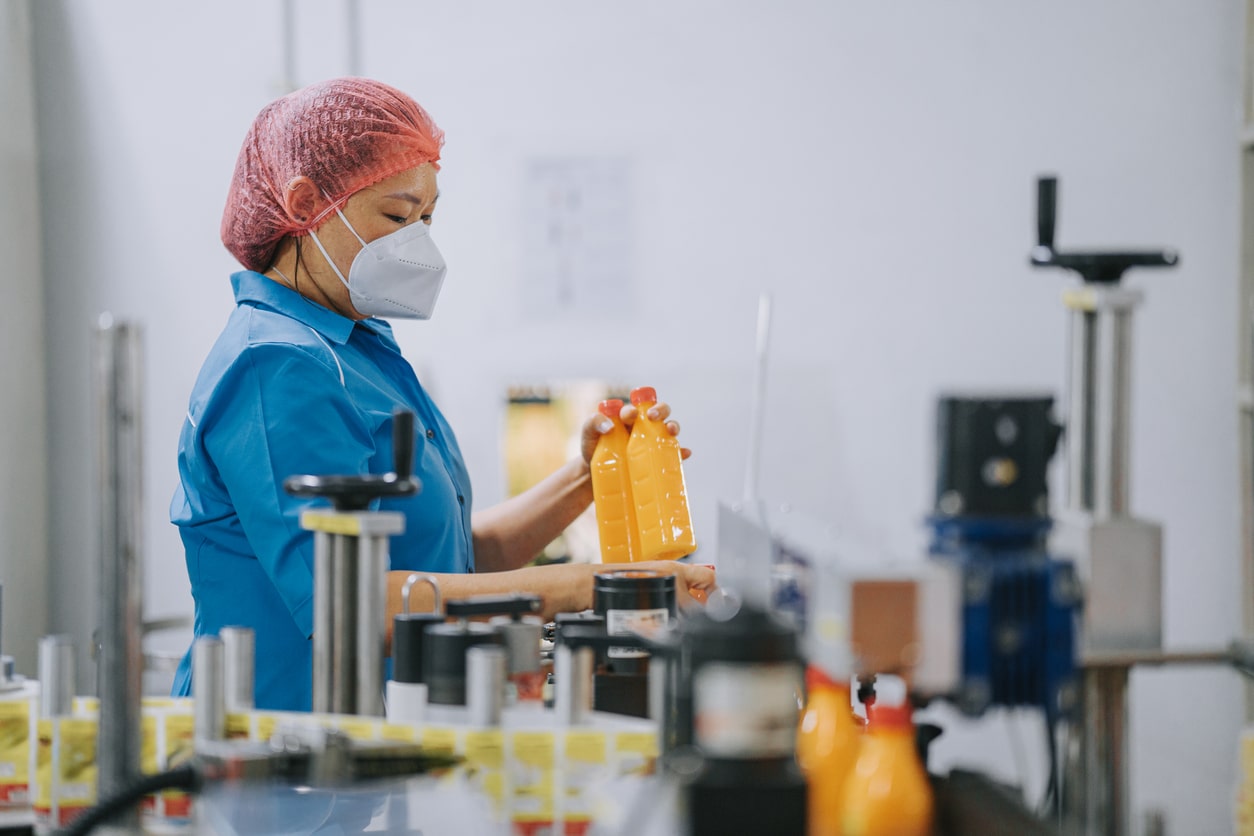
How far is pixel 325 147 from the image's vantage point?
167 cm

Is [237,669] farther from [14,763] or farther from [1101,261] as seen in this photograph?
[1101,261]

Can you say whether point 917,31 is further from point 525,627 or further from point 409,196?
point 525,627

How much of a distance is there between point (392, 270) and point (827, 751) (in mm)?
1114

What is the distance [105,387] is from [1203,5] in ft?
10.6

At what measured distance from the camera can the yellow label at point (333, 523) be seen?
1.02 meters

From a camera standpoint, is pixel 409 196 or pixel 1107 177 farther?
pixel 1107 177

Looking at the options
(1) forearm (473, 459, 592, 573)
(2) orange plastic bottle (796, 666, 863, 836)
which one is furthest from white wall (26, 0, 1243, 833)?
(2) orange plastic bottle (796, 666, 863, 836)

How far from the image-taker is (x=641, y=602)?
1208mm

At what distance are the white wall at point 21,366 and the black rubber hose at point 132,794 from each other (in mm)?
2584

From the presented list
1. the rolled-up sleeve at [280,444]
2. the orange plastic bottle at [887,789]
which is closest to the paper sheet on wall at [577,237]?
the rolled-up sleeve at [280,444]

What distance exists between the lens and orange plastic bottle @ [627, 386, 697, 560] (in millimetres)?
1663

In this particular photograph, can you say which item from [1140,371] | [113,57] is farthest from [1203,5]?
[113,57]

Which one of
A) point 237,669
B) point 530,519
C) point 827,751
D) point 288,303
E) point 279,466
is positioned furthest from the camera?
point 530,519

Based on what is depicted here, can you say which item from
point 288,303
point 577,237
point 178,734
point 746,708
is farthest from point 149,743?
point 577,237
